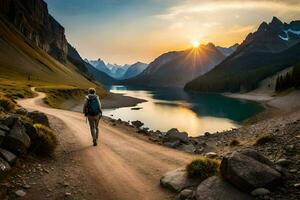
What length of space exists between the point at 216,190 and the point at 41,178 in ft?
24.7

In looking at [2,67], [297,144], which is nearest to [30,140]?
[297,144]

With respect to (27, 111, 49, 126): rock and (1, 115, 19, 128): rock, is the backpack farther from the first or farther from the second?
(1, 115, 19, 128): rock

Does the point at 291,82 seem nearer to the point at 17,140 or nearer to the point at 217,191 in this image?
the point at 217,191

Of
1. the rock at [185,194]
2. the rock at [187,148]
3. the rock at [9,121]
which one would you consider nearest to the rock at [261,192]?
the rock at [185,194]

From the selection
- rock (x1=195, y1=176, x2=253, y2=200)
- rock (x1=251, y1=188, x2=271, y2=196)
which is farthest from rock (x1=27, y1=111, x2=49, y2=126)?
rock (x1=251, y1=188, x2=271, y2=196)

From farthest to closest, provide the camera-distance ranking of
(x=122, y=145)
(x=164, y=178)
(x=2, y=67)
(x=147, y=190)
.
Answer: (x=2, y=67), (x=122, y=145), (x=164, y=178), (x=147, y=190)

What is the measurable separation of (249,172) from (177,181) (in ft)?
11.7

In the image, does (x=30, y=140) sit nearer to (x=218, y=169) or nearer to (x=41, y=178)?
(x=41, y=178)

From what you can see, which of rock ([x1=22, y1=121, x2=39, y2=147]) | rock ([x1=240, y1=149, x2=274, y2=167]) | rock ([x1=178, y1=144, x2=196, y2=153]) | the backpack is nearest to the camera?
rock ([x1=240, y1=149, x2=274, y2=167])

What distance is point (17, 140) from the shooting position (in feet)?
54.5

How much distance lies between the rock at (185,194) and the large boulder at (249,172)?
152 cm

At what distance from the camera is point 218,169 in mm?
15992

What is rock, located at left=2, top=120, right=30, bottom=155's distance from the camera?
16.4 metres

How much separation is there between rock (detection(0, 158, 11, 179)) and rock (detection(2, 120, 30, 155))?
50.8 inches
